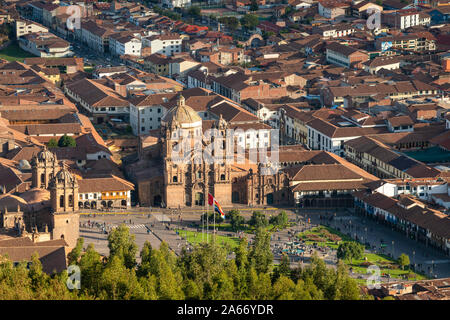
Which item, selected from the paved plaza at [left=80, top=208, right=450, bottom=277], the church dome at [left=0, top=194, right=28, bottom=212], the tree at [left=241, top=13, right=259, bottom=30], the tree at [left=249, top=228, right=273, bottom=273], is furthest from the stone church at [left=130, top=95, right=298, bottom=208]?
the tree at [left=241, top=13, right=259, bottom=30]

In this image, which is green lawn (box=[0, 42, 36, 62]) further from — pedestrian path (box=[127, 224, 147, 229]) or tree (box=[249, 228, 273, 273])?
tree (box=[249, 228, 273, 273])

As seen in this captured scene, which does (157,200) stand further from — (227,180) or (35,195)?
(35,195)

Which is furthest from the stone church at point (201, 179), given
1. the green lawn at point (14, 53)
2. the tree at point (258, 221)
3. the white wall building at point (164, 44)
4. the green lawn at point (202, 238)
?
the green lawn at point (14, 53)

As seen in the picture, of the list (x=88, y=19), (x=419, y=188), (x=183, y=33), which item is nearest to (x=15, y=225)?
(x=419, y=188)

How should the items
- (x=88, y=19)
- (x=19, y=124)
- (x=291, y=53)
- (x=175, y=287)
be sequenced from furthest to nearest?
(x=88, y=19), (x=291, y=53), (x=19, y=124), (x=175, y=287)

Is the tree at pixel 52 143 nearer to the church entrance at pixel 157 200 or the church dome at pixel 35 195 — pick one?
the church entrance at pixel 157 200
